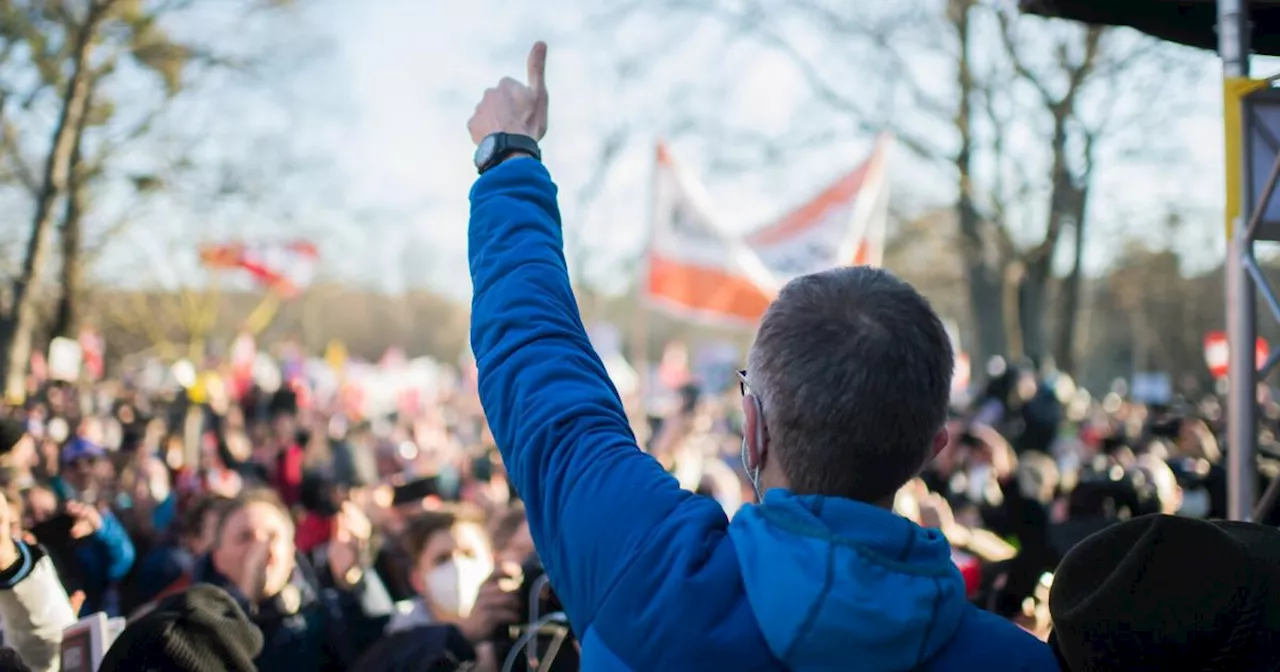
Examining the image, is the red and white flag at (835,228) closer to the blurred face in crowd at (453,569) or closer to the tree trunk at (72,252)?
the blurred face in crowd at (453,569)

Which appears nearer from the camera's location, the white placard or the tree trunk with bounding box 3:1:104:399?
the white placard

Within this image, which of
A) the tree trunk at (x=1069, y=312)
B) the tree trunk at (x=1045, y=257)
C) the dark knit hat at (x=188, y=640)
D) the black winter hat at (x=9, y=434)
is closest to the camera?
the dark knit hat at (x=188, y=640)

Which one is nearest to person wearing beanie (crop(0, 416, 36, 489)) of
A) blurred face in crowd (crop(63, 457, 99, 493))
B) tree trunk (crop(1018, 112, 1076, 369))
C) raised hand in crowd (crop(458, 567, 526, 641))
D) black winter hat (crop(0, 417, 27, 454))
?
black winter hat (crop(0, 417, 27, 454))

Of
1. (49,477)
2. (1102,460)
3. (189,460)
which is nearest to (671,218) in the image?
(1102,460)

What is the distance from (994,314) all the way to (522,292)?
67.9ft

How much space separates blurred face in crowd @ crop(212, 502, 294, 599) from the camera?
14.0ft

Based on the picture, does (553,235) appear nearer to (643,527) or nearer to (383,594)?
(643,527)

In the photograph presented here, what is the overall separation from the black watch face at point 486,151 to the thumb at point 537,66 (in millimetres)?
144

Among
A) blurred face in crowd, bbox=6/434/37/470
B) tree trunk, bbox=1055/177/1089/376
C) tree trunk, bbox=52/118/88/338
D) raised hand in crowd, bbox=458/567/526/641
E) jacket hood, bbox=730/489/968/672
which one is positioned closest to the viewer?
jacket hood, bbox=730/489/968/672

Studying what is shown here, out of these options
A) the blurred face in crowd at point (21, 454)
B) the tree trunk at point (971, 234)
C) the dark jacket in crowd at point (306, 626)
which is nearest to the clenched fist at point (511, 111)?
the dark jacket in crowd at point (306, 626)

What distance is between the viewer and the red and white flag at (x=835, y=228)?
9414 mm

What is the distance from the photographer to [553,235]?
1533 millimetres

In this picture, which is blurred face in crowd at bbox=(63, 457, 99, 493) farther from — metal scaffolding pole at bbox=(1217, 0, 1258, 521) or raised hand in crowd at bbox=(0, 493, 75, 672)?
metal scaffolding pole at bbox=(1217, 0, 1258, 521)

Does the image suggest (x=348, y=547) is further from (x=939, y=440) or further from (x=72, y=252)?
(x=72, y=252)
